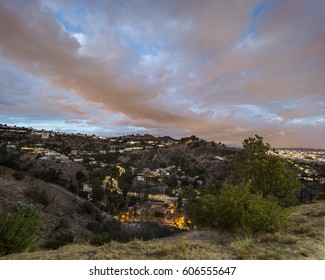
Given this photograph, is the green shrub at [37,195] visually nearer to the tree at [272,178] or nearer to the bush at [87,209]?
the bush at [87,209]

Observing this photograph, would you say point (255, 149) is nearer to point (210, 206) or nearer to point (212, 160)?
point (210, 206)

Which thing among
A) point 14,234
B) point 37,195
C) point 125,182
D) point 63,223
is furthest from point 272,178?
point 125,182

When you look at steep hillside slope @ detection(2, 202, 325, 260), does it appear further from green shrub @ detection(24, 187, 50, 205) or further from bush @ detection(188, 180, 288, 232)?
green shrub @ detection(24, 187, 50, 205)

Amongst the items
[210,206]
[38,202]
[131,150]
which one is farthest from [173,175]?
[210,206]

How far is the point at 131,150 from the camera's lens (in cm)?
11231

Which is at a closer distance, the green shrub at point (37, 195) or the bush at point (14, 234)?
the bush at point (14, 234)

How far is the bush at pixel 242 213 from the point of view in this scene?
6.69 meters

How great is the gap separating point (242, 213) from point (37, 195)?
15347 mm

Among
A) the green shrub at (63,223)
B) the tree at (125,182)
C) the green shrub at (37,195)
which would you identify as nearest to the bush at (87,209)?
the green shrub at (37,195)

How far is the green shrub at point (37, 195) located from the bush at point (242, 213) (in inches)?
512

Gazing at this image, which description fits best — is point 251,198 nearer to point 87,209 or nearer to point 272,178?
point 272,178

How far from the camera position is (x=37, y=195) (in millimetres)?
17406

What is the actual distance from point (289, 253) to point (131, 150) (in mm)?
108648

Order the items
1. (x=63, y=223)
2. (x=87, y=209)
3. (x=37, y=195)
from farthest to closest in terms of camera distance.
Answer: (x=87, y=209)
(x=37, y=195)
(x=63, y=223)
